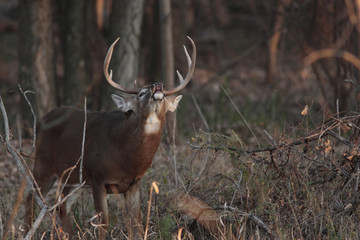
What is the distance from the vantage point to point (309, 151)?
5.96 meters

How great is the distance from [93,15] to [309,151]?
862 centimetres

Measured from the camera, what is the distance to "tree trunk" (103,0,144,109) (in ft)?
31.4

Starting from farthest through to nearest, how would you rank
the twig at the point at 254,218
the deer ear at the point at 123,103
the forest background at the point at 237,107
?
the deer ear at the point at 123,103
the forest background at the point at 237,107
the twig at the point at 254,218

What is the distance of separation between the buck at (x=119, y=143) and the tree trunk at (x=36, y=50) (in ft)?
11.2

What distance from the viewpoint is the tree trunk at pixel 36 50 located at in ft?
32.0

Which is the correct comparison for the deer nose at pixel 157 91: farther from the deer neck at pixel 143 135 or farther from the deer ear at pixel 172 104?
the deer ear at pixel 172 104

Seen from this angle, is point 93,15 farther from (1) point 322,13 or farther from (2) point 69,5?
(1) point 322,13

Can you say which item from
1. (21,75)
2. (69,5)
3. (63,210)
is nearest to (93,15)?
(69,5)

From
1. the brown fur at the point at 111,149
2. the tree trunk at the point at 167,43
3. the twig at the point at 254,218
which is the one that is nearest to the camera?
the twig at the point at 254,218

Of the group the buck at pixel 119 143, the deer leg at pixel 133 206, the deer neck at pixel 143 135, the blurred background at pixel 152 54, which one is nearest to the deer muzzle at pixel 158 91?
the buck at pixel 119 143

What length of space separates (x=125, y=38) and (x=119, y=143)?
4.04 metres

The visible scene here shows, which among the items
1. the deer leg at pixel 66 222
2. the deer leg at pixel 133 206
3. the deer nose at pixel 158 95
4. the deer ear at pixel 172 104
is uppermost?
the deer nose at pixel 158 95

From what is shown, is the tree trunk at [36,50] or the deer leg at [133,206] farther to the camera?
the tree trunk at [36,50]

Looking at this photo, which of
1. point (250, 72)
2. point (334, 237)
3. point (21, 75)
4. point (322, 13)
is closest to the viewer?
point (334, 237)
